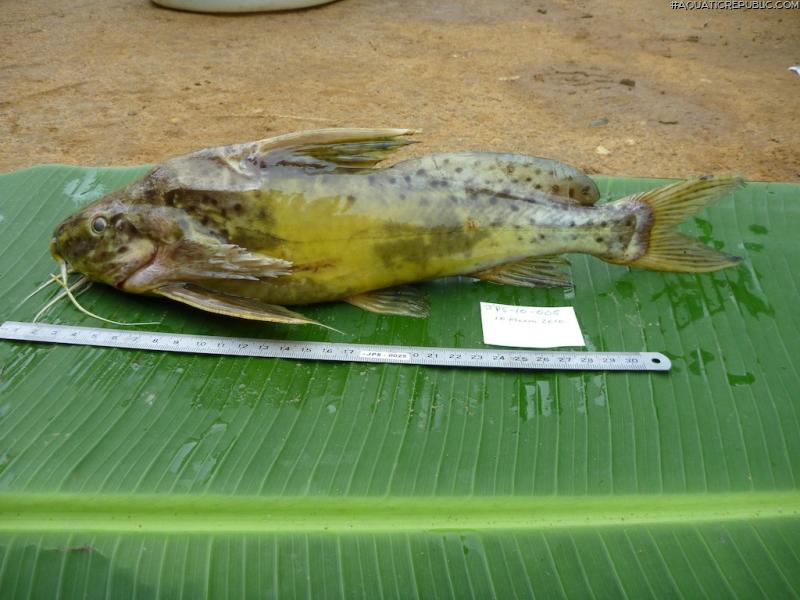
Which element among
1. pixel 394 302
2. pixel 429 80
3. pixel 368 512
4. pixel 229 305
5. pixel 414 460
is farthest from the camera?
pixel 429 80

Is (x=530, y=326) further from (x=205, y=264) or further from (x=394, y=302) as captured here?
(x=205, y=264)

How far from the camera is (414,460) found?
214cm

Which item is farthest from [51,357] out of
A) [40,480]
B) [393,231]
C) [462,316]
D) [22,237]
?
[462,316]

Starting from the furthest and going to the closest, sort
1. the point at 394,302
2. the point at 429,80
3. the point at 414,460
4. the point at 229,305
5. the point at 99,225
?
1. the point at 429,80
2. the point at 394,302
3. the point at 99,225
4. the point at 229,305
5. the point at 414,460

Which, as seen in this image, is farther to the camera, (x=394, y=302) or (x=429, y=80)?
(x=429, y=80)

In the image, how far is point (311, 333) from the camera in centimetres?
275

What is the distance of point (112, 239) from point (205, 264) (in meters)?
0.45

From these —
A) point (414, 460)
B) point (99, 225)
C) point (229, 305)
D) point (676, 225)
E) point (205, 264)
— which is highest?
point (99, 225)

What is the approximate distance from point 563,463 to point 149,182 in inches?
77.4

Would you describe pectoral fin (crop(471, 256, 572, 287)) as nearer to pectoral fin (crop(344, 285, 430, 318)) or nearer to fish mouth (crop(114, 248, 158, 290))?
pectoral fin (crop(344, 285, 430, 318))

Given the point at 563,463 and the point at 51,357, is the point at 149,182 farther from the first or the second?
the point at 563,463

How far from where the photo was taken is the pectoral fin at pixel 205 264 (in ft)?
8.38

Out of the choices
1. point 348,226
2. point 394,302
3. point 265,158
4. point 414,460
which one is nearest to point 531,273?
point 394,302

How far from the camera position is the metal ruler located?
2.55 m
